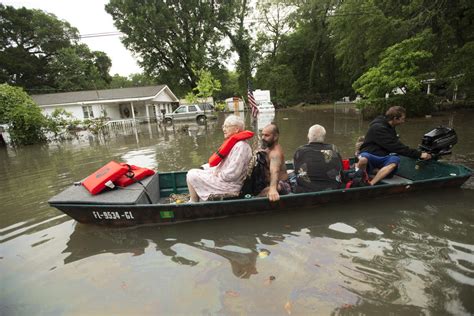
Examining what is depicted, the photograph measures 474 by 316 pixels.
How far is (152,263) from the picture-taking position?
3.56m

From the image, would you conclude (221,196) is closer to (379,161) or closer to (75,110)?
(379,161)

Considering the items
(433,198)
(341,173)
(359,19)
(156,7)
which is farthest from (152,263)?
(156,7)

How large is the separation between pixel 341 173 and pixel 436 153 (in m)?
2.08

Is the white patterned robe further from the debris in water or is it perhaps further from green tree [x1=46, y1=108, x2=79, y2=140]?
green tree [x1=46, y1=108, x2=79, y2=140]

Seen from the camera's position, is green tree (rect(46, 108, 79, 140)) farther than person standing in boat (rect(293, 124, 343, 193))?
Yes

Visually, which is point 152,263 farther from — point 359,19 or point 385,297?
point 359,19

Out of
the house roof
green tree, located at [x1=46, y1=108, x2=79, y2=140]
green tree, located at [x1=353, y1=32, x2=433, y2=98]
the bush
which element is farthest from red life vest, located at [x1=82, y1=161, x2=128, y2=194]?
the house roof

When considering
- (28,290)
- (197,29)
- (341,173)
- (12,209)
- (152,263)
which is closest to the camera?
(28,290)

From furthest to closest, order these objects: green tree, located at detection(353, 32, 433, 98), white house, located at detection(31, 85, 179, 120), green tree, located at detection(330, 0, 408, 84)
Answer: white house, located at detection(31, 85, 179, 120) < green tree, located at detection(330, 0, 408, 84) < green tree, located at detection(353, 32, 433, 98)

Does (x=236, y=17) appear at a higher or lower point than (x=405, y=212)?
higher

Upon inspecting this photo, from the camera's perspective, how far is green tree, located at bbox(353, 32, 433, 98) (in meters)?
13.7

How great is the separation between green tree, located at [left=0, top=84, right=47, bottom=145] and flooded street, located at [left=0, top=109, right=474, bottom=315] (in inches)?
551

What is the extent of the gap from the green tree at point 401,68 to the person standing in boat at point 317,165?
12820 millimetres

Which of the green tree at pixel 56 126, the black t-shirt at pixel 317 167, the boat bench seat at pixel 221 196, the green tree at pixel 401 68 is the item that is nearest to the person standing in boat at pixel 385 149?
the black t-shirt at pixel 317 167
